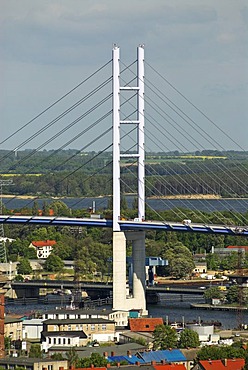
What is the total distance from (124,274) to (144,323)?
192 inches

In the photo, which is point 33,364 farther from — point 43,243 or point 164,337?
point 43,243

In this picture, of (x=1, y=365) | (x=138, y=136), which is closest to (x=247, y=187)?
(x=138, y=136)

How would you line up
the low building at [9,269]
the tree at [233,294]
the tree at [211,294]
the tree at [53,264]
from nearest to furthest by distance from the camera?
1. the tree at [233,294]
2. the tree at [211,294]
3. the low building at [9,269]
4. the tree at [53,264]

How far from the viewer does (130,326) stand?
30297 mm

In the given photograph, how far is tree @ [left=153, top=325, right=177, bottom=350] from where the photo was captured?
1044 inches

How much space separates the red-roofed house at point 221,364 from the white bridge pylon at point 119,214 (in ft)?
34.3

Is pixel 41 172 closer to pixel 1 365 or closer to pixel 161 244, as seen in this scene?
pixel 161 244

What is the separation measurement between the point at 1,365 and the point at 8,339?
3987 millimetres

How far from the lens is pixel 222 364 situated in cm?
2358

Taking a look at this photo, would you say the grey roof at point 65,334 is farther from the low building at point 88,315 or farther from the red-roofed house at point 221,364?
the red-roofed house at point 221,364

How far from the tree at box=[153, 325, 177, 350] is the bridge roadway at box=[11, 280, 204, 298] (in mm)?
10924

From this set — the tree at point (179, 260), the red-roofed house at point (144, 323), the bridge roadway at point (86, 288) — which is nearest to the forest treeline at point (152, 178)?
the tree at point (179, 260)

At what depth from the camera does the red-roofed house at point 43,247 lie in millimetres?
49375

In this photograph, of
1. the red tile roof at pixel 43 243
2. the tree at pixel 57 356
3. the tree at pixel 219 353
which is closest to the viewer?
the tree at pixel 219 353
